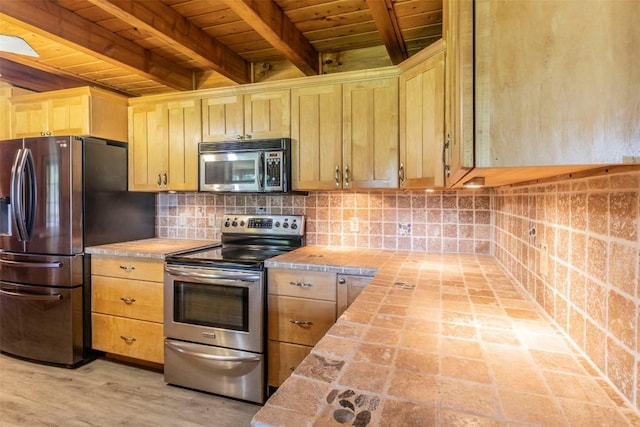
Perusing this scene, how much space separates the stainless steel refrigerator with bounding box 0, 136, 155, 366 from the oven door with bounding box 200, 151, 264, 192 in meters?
0.88

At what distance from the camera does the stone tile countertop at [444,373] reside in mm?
599

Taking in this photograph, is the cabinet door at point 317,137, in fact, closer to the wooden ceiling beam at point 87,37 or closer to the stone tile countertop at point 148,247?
the stone tile countertop at point 148,247

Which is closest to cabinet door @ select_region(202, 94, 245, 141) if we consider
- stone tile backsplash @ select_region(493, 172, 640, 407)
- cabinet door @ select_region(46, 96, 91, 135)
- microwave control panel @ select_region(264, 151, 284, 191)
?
microwave control panel @ select_region(264, 151, 284, 191)

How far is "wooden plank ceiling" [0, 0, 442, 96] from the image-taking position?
6.05ft

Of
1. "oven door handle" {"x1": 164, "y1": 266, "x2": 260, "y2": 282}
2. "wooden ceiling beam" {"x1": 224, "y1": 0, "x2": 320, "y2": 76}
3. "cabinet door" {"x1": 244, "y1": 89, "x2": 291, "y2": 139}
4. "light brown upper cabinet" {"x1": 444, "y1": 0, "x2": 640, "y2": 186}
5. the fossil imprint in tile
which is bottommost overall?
"oven door handle" {"x1": 164, "y1": 266, "x2": 260, "y2": 282}

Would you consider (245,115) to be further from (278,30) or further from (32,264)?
(32,264)

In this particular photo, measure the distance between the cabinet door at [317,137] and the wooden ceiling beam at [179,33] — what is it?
60 centimetres

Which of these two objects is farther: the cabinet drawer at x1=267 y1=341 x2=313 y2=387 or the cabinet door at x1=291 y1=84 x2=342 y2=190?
the cabinet door at x1=291 y1=84 x2=342 y2=190

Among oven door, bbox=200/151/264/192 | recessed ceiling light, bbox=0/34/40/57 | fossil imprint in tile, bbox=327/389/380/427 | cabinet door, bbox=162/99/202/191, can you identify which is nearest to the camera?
fossil imprint in tile, bbox=327/389/380/427

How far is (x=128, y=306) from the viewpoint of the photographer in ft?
8.05

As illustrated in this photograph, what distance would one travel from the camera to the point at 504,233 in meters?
1.87

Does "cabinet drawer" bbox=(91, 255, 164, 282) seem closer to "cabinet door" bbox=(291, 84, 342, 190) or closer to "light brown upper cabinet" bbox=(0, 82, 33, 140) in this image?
"cabinet door" bbox=(291, 84, 342, 190)

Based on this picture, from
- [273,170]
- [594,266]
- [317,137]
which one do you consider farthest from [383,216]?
[594,266]

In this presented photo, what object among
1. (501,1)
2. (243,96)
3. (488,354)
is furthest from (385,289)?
(243,96)
